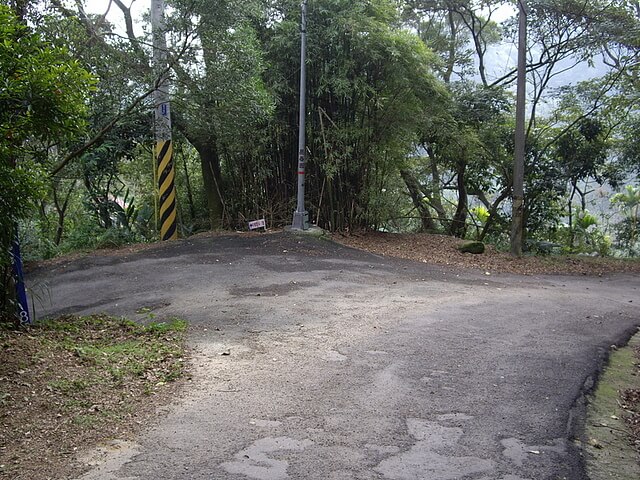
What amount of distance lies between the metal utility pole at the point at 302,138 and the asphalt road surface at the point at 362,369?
8.91 feet

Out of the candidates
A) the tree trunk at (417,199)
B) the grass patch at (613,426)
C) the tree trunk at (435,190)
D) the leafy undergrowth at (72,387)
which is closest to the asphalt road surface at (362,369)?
the grass patch at (613,426)

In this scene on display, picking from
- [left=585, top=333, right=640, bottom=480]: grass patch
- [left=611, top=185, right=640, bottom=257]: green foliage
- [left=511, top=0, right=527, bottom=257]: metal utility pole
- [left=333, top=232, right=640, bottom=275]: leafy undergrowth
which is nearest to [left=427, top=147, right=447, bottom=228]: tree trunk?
[left=333, top=232, right=640, bottom=275]: leafy undergrowth

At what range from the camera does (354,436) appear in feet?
12.9

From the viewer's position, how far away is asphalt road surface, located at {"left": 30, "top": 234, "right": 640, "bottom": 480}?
363cm

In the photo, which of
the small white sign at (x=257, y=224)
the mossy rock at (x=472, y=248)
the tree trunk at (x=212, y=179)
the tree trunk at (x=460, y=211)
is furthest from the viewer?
the tree trunk at (x=460, y=211)

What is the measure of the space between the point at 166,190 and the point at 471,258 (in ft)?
22.0

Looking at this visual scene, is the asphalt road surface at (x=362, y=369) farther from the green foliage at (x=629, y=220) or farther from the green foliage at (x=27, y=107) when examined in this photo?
the green foliage at (x=629, y=220)

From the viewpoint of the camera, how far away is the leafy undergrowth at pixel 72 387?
12.1 feet

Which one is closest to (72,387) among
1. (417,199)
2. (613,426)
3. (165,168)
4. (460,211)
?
(613,426)

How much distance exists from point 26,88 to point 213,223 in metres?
10.9

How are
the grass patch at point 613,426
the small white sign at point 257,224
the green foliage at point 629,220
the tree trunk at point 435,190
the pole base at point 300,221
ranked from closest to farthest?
the grass patch at point 613,426 < the pole base at point 300,221 < the small white sign at point 257,224 < the tree trunk at point 435,190 < the green foliage at point 629,220

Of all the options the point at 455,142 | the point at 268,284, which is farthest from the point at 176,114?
the point at 455,142

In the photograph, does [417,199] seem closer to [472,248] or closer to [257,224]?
[472,248]

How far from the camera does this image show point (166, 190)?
13.6 m
